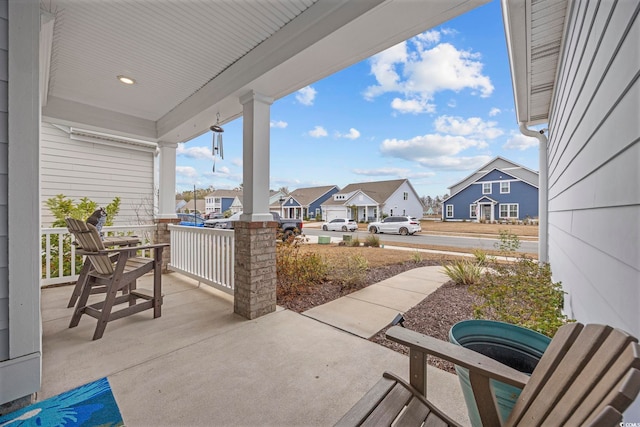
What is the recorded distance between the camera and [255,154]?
3.11m

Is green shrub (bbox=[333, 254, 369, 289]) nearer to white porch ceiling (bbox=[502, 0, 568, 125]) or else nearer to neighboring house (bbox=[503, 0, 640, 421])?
neighboring house (bbox=[503, 0, 640, 421])

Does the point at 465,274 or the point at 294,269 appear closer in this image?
the point at 294,269

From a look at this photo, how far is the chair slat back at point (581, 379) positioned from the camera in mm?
643

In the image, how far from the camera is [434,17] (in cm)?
198

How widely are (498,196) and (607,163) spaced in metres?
20.0

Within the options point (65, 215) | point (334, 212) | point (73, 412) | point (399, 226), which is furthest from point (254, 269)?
point (334, 212)

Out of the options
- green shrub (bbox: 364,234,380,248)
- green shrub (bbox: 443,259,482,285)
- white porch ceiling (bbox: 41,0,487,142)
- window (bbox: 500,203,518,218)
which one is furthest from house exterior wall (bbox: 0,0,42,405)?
window (bbox: 500,203,518,218)

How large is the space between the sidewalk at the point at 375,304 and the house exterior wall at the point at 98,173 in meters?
5.11

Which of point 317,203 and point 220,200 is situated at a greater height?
point 220,200

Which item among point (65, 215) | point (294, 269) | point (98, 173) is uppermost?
point (98, 173)

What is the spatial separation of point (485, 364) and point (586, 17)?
6.29ft

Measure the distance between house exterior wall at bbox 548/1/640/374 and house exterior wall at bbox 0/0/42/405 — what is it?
2846 millimetres

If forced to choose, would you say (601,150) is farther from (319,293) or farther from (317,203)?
(317,203)

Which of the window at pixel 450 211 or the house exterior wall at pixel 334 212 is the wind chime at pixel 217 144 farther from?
the house exterior wall at pixel 334 212
